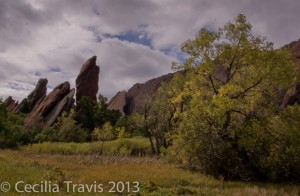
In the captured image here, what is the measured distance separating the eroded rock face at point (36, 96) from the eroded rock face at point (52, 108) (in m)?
15.3

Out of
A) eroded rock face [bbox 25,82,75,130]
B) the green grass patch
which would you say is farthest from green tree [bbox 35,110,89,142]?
the green grass patch

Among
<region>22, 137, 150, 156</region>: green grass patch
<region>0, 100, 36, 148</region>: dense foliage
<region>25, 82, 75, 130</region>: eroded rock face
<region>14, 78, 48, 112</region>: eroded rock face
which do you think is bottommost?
<region>22, 137, 150, 156</region>: green grass patch

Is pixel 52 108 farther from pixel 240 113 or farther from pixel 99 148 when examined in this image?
pixel 240 113

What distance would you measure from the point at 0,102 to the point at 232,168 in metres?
42.7

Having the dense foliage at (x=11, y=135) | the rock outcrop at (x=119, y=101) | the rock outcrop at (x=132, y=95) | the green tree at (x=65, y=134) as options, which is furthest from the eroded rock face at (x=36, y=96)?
the dense foliage at (x=11, y=135)

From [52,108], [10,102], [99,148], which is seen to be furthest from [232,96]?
[10,102]

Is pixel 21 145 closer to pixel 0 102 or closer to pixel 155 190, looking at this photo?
pixel 0 102

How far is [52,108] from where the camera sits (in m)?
67.3

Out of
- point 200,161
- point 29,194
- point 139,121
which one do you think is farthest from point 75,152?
point 29,194

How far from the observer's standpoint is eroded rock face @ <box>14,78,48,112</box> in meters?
84.2

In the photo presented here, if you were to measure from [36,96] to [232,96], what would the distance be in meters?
72.9

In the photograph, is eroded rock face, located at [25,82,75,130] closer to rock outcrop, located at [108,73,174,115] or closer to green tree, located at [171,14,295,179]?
rock outcrop, located at [108,73,174,115]

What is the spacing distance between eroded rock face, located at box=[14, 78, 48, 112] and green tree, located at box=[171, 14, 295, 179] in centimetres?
6792

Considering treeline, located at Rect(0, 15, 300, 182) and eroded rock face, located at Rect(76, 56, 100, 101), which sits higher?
eroded rock face, located at Rect(76, 56, 100, 101)
